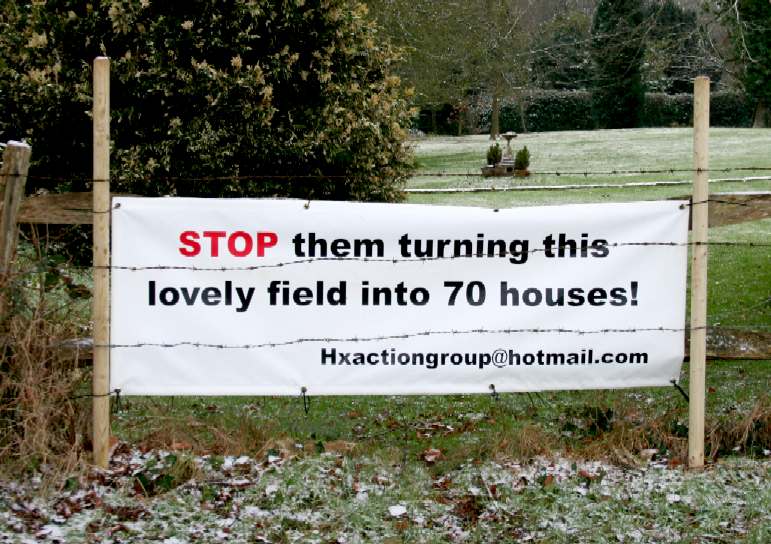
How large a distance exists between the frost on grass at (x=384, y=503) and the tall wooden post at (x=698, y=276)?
228mm

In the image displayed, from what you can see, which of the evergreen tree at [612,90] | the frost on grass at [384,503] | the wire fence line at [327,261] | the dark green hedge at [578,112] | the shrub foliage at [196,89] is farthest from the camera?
the dark green hedge at [578,112]

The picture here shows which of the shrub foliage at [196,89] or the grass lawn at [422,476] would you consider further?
the shrub foliage at [196,89]

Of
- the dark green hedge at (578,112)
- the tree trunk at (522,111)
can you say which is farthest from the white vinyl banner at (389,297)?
the dark green hedge at (578,112)

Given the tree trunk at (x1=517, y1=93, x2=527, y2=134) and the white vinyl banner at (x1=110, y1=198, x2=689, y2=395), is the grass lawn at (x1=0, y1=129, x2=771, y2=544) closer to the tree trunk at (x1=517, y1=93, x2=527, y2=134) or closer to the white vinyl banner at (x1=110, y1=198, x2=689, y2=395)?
the white vinyl banner at (x1=110, y1=198, x2=689, y2=395)

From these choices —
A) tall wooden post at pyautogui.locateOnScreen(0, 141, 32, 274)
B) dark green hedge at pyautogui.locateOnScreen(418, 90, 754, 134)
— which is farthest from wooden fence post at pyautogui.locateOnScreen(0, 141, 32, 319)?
dark green hedge at pyautogui.locateOnScreen(418, 90, 754, 134)

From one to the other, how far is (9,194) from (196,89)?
4.60 meters

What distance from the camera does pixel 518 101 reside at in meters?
54.8

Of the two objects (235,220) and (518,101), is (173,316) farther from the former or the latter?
(518,101)

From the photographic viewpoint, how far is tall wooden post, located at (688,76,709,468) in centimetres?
648

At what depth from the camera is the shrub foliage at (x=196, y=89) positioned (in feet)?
34.9

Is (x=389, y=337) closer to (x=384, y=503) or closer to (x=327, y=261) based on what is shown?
(x=327, y=261)

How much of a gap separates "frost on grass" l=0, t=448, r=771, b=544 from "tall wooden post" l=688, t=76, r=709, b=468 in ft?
0.75

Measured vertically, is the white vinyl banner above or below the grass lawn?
above

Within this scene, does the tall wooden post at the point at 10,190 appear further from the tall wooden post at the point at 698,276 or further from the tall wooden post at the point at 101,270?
the tall wooden post at the point at 698,276
